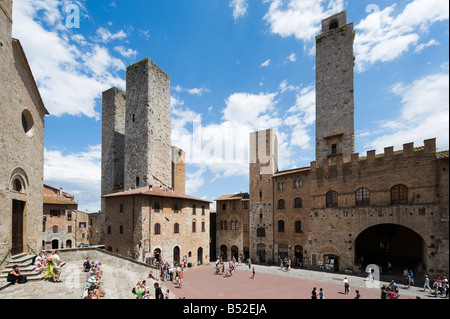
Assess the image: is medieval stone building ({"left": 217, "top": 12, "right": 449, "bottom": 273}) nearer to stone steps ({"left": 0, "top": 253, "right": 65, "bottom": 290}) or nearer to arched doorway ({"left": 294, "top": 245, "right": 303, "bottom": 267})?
arched doorway ({"left": 294, "top": 245, "right": 303, "bottom": 267})

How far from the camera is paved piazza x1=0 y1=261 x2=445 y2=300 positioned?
11.4m

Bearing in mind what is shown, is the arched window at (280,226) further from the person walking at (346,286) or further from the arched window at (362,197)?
the person walking at (346,286)

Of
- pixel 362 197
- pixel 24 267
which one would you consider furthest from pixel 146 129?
pixel 362 197

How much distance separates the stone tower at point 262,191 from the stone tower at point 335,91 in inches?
302

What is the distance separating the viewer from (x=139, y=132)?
33.4m

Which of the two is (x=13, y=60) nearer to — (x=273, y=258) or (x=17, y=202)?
(x=17, y=202)

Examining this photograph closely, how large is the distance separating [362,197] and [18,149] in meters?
30.5

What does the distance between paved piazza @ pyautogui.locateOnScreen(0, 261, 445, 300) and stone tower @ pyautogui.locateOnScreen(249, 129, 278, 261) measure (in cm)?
510

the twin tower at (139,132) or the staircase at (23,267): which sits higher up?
the twin tower at (139,132)

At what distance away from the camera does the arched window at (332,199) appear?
28375 millimetres

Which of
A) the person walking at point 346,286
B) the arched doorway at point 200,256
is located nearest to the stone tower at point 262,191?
the arched doorway at point 200,256

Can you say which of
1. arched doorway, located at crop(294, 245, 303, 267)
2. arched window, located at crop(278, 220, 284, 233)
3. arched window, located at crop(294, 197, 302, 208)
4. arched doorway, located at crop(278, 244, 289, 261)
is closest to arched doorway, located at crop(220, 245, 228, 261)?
arched doorway, located at crop(278, 244, 289, 261)

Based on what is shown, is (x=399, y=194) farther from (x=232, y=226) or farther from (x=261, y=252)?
(x=232, y=226)
